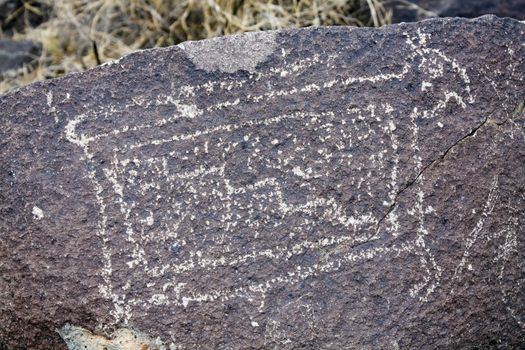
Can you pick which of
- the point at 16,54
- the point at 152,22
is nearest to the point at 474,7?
the point at 152,22

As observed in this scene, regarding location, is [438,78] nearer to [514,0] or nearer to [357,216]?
[357,216]

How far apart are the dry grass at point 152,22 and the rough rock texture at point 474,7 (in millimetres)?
190

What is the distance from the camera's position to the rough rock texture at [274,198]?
1928 mm

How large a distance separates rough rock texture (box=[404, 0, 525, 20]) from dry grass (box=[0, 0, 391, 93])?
19 cm

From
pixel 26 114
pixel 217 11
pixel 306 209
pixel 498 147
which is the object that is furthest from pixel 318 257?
pixel 217 11

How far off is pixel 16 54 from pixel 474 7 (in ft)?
5.72

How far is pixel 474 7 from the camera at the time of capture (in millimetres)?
3254

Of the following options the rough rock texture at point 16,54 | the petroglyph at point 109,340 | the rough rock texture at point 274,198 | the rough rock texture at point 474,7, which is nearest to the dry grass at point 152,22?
the rough rock texture at point 16,54

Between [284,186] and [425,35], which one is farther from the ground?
[425,35]

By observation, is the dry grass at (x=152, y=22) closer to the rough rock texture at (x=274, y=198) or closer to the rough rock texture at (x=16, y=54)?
the rough rock texture at (x=16, y=54)

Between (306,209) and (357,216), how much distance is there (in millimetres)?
117

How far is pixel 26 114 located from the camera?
2020 millimetres

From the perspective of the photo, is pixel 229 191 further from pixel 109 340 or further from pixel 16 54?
pixel 16 54

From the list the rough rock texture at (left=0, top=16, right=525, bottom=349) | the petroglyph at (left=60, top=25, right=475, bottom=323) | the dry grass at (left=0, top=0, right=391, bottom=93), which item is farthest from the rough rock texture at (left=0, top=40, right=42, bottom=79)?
the petroglyph at (left=60, top=25, right=475, bottom=323)
